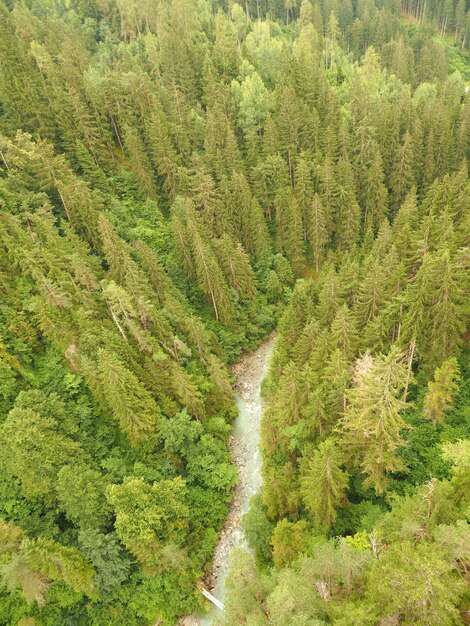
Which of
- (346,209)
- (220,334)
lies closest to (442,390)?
(220,334)

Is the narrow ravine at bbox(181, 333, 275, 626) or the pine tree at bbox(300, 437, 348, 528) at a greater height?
the pine tree at bbox(300, 437, 348, 528)

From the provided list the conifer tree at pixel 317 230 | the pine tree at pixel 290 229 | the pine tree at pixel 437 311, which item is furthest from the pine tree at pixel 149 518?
the conifer tree at pixel 317 230

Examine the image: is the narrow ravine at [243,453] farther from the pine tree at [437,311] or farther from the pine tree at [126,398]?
the pine tree at [437,311]

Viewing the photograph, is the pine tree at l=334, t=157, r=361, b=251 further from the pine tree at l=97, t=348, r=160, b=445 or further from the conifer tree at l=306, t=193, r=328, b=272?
the pine tree at l=97, t=348, r=160, b=445

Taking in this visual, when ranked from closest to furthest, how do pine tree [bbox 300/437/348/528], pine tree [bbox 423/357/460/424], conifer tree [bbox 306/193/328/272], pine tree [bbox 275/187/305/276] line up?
pine tree [bbox 300/437/348/528] < pine tree [bbox 423/357/460/424] < conifer tree [bbox 306/193/328/272] < pine tree [bbox 275/187/305/276]

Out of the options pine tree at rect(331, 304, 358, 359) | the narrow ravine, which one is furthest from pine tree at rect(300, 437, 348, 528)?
the narrow ravine

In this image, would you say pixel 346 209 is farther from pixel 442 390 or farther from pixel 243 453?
pixel 442 390

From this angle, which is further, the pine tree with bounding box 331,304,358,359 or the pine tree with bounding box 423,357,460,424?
the pine tree with bounding box 331,304,358,359

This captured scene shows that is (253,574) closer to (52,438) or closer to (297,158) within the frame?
(52,438)
